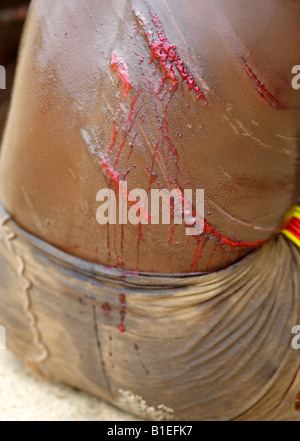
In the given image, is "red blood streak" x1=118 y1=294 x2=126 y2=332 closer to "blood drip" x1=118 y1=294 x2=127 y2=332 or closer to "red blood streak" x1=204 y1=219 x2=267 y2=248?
"blood drip" x1=118 y1=294 x2=127 y2=332

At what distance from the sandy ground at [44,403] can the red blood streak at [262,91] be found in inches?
35.8

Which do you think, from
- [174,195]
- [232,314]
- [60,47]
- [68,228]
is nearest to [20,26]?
[60,47]

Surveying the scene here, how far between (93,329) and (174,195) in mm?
425

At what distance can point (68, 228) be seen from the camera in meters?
1.28

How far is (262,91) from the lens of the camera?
1.08 meters

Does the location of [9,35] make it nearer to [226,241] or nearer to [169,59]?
[169,59]

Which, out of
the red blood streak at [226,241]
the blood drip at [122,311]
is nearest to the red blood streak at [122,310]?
the blood drip at [122,311]

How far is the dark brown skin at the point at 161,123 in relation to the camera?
1.07m

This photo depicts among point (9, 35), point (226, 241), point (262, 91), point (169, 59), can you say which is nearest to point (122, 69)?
point (169, 59)

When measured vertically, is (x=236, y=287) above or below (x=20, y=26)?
below

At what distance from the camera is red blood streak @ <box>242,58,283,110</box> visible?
107 centimetres

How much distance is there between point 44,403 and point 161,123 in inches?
35.0

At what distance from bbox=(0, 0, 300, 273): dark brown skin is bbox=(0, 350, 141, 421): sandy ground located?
0.50 meters
